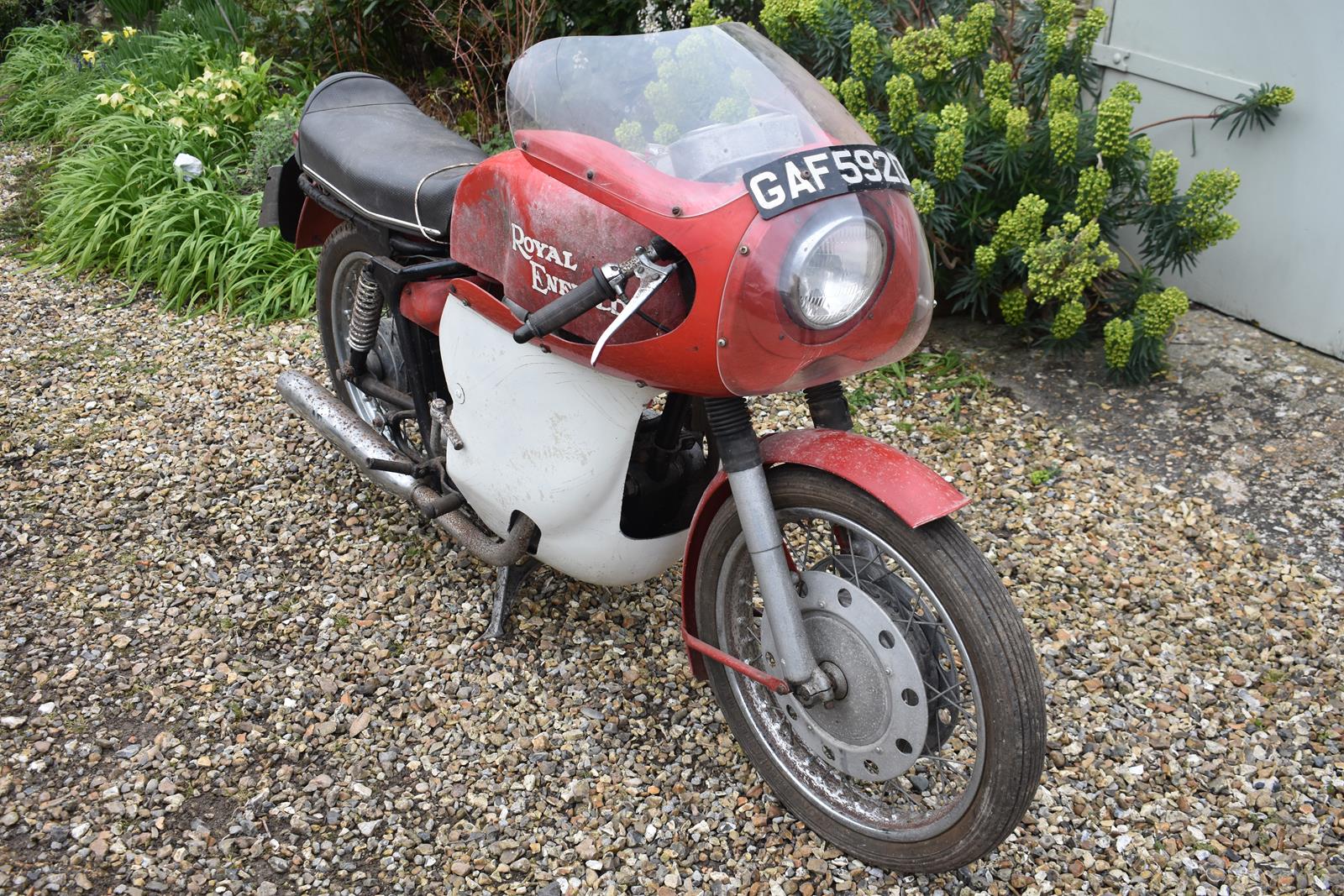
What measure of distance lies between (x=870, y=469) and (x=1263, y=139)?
8.78 feet

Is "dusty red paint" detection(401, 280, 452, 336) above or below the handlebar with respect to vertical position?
below

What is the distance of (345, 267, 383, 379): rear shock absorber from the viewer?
117 inches

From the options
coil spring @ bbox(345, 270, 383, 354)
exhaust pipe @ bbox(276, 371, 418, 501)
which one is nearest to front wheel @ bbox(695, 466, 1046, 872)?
exhaust pipe @ bbox(276, 371, 418, 501)

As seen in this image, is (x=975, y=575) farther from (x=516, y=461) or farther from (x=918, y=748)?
(x=516, y=461)

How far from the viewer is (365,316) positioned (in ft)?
9.93

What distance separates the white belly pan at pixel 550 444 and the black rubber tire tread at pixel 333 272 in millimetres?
648

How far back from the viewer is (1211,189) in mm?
3410

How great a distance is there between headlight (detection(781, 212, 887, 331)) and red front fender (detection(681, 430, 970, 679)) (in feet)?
0.88

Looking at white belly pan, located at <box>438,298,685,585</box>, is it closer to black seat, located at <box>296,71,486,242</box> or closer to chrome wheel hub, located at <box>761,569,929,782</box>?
black seat, located at <box>296,71,486,242</box>

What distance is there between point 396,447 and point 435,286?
2.21 ft

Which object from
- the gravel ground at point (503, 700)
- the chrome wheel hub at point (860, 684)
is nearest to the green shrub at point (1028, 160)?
the gravel ground at point (503, 700)

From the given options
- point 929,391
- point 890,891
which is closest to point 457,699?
point 890,891

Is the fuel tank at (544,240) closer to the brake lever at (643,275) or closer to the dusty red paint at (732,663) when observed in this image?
the brake lever at (643,275)

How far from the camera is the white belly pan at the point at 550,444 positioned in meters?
2.27
